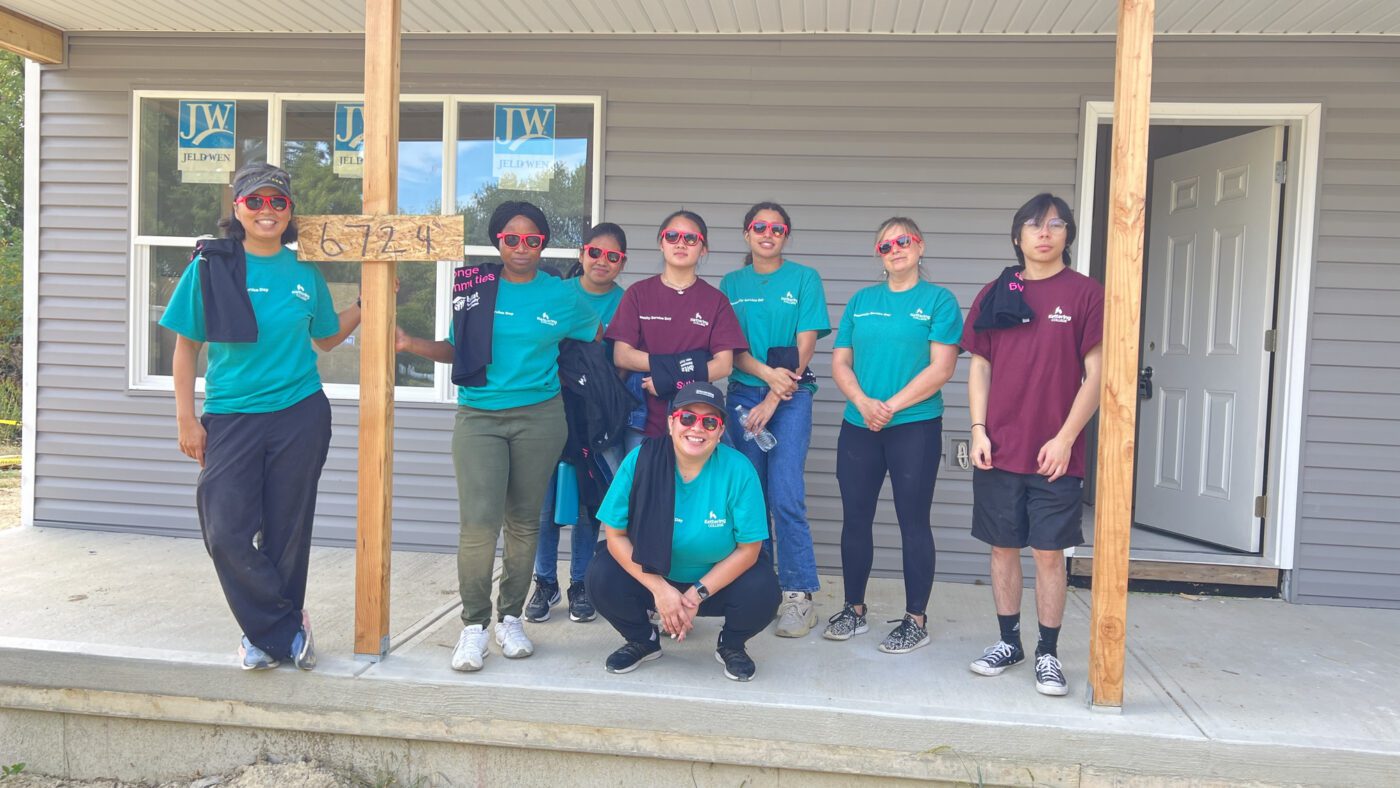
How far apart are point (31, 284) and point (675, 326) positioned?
3918mm

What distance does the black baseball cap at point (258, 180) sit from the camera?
294cm

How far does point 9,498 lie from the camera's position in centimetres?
724

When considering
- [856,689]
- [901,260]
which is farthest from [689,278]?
[856,689]

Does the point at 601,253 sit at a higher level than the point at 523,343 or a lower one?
higher

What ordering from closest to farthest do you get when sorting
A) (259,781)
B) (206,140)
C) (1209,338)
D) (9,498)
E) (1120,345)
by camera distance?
(1120,345) < (259,781) < (1209,338) < (206,140) < (9,498)

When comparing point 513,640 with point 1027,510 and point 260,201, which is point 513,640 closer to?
point 260,201

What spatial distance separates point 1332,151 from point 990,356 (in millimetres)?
2530

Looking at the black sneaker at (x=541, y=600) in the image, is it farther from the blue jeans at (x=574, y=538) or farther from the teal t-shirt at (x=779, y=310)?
the teal t-shirt at (x=779, y=310)

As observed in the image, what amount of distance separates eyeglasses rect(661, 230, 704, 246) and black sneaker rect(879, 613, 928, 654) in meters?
1.63

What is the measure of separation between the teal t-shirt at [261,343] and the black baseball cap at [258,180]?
211 mm

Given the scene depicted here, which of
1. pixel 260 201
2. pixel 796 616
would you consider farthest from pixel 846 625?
pixel 260 201

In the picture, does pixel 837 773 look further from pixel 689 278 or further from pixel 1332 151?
pixel 1332 151

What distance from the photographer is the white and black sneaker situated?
3010 millimetres

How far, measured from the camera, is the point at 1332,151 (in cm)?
440
